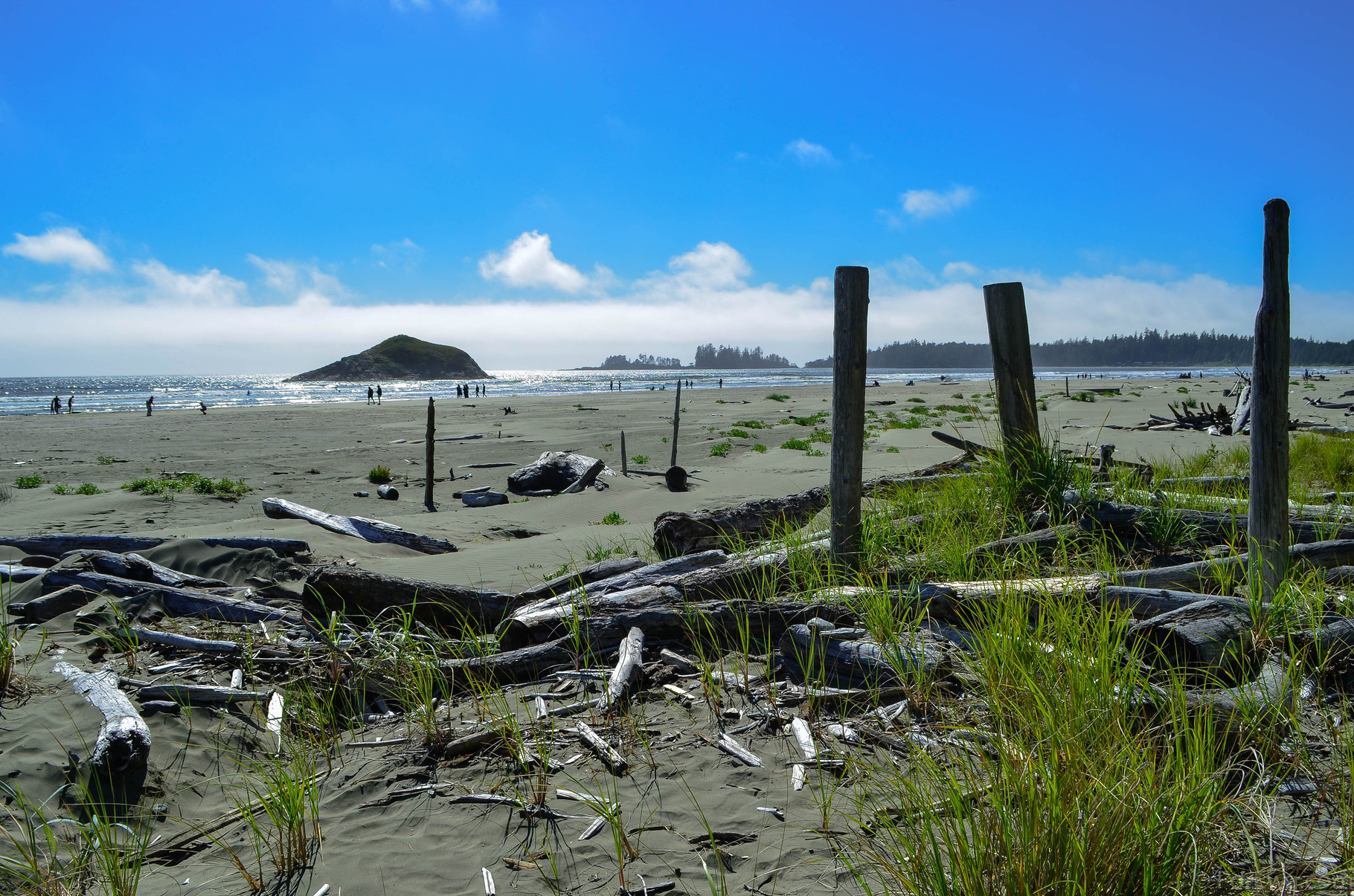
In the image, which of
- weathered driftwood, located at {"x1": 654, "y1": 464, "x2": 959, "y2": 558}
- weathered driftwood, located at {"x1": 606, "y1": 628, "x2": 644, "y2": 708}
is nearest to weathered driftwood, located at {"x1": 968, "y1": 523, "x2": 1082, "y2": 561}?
weathered driftwood, located at {"x1": 654, "y1": 464, "x2": 959, "y2": 558}

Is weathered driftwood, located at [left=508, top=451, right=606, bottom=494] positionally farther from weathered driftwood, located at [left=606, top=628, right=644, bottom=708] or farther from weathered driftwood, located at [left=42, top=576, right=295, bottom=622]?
weathered driftwood, located at [left=606, top=628, right=644, bottom=708]

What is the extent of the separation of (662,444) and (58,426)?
98.0 feet

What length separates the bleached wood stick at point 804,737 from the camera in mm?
3291

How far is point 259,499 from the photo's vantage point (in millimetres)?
13703

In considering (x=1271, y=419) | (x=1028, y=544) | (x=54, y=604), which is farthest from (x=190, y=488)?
(x=1271, y=419)

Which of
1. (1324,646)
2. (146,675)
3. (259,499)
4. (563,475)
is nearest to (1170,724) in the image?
(1324,646)

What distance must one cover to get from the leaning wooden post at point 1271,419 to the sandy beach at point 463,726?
10.2 ft

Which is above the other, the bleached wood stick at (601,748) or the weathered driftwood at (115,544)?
the weathered driftwood at (115,544)

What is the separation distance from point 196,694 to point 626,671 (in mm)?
2568

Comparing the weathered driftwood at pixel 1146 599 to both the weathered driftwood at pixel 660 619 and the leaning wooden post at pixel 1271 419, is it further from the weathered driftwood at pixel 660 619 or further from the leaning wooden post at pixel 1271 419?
the weathered driftwood at pixel 660 619

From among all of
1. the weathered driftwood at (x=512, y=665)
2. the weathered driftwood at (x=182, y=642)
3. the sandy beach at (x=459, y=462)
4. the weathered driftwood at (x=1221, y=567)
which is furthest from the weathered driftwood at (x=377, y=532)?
the weathered driftwood at (x=1221, y=567)

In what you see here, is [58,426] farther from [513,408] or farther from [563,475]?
[563,475]

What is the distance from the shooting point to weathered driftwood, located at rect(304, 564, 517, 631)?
214 inches

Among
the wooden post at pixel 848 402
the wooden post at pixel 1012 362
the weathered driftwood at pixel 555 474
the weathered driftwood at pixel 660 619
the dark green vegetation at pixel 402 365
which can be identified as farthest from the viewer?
the dark green vegetation at pixel 402 365
